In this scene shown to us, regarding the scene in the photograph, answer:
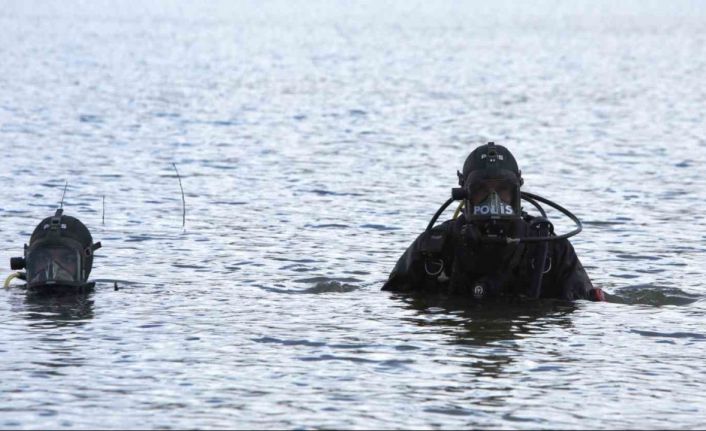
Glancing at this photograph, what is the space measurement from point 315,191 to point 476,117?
580 inches

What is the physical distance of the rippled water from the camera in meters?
8.55

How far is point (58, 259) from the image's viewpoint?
11188 mm

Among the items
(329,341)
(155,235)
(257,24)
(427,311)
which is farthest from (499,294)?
(257,24)

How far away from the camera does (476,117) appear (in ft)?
110

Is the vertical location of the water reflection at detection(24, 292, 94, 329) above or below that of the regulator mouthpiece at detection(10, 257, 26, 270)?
Answer: below

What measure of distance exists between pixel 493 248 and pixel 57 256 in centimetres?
317

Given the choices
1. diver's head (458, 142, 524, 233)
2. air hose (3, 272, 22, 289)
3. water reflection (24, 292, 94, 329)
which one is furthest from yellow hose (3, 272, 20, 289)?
diver's head (458, 142, 524, 233)

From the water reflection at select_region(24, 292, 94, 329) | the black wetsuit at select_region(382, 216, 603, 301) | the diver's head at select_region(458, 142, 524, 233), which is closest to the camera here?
the water reflection at select_region(24, 292, 94, 329)

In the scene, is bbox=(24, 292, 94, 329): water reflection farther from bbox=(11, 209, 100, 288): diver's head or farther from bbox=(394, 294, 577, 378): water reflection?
bbox=(394, 294, 577, 378): water reflection

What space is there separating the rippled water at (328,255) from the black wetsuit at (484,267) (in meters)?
0.22

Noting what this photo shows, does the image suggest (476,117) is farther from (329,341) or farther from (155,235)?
(329,341)

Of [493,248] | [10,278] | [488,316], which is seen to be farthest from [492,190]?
[10,278]

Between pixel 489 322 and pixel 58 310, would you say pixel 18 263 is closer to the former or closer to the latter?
pixel 58 310

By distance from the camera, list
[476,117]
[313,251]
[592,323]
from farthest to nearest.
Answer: [476,117], [313,251], [592,323]
